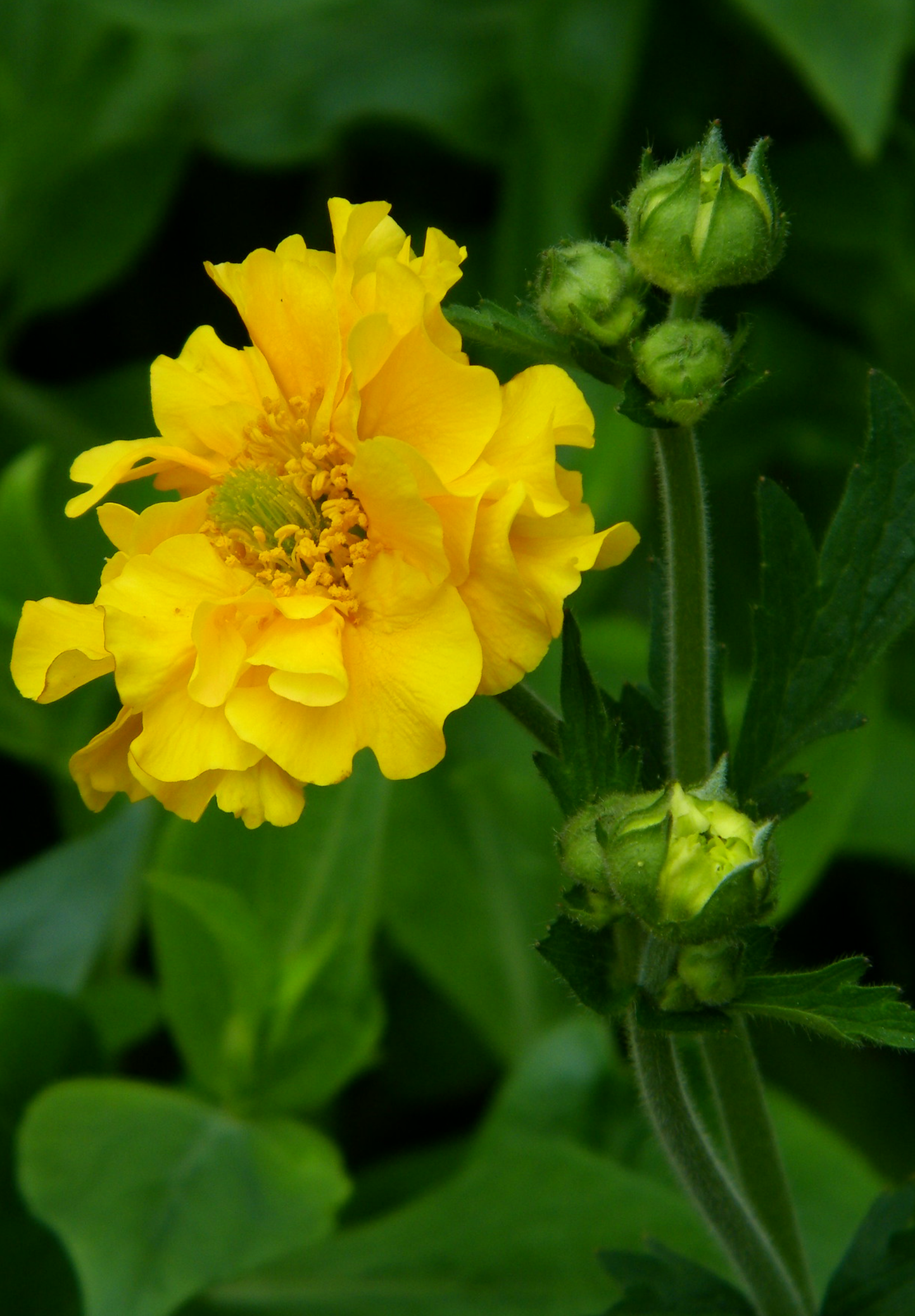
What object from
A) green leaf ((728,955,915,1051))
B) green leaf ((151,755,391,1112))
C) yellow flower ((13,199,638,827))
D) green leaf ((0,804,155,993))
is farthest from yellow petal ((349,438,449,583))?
green leaf ((0,804,155,993))

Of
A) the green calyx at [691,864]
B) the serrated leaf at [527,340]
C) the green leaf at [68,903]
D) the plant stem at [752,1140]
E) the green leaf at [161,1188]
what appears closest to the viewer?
the green calyx at [691,864]

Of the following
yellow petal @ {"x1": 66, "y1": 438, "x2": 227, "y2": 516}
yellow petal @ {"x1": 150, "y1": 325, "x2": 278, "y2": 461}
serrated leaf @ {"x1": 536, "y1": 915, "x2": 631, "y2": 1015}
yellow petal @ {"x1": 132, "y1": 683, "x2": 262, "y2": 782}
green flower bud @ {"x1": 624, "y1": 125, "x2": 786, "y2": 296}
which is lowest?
serrated leaf @ {"x1": 536, "y1": 915, "x2": 631, "y2": 1015}

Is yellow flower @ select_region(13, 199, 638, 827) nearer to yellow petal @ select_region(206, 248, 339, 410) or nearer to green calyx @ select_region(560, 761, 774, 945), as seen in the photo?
yellow petal @ select_region(206, 248, 339, 410)

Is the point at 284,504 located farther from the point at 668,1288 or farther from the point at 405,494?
the point at 668,1288

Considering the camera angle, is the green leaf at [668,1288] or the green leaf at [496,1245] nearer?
the green leaf at [668,1288]

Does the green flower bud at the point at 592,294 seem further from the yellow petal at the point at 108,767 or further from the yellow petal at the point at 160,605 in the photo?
the yellow petal at the point at 108,767

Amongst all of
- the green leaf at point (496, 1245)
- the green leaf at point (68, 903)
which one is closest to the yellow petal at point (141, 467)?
the green leaf at point (68, 903)

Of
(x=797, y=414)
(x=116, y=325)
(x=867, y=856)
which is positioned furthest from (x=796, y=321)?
(x=116, y=325)
